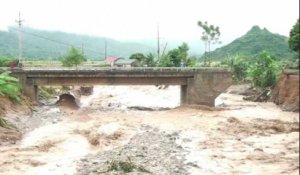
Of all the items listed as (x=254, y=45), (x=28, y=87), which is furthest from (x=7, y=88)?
(x=254, y=45)

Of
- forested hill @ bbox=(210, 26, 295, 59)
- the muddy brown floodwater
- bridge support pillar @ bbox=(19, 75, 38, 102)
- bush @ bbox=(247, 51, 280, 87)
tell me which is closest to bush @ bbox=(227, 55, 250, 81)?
bush @ bbox=(247, 51, 280, 87)

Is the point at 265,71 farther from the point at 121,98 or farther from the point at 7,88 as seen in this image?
the point at 7,88

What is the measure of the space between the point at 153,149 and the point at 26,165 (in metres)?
5.56

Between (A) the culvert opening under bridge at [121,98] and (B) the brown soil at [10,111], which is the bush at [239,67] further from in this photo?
(B) the brown soil at [10,111]

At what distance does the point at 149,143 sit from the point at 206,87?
18254 millimetres

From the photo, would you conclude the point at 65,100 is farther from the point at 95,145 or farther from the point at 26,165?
the point at 26,165

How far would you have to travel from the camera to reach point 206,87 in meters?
38.8

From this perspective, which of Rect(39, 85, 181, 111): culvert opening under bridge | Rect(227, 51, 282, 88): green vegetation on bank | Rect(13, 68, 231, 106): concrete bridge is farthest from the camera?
Rect(227, 51, 282, 88): green vegetation on bank

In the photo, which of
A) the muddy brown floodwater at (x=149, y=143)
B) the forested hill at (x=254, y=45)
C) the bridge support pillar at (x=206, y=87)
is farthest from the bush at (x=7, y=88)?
the forested hill at (x=254, y=45)

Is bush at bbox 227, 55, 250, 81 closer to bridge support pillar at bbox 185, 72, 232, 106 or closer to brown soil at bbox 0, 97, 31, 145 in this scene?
bridge support pillar at bbox 185, 72, 232, 106

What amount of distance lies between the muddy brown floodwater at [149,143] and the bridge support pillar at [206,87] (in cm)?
288

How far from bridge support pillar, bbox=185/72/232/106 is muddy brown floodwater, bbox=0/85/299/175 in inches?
114

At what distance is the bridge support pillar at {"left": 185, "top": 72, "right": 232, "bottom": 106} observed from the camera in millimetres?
38656

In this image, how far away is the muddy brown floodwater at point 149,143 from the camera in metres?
15.5
